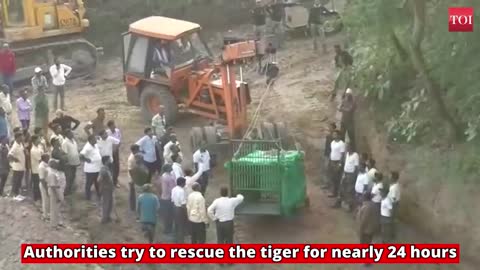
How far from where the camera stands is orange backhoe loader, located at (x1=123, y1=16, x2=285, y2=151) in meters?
17.3

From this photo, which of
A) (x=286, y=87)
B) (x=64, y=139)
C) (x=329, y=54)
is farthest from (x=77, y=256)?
(x=329, y=54)

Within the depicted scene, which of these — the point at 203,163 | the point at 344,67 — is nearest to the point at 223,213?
the point at 203,163

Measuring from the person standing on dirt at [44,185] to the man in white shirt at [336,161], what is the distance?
16.4 feet

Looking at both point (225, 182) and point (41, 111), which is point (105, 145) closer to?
point (41, 111)

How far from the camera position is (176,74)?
1803cm

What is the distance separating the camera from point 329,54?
2344 centimetres

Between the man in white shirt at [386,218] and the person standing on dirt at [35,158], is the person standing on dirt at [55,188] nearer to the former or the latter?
the person standing on dirt at [35,158]

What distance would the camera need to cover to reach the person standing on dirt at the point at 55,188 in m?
13.0

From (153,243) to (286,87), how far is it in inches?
336

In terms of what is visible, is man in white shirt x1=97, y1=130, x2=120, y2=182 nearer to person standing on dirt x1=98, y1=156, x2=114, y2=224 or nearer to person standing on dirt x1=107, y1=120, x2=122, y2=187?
person standing on dirt x1=107, y1=120, x2=122, y2=187

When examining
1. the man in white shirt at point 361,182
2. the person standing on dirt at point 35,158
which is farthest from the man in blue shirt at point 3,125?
the man in white shirt at point 361,182

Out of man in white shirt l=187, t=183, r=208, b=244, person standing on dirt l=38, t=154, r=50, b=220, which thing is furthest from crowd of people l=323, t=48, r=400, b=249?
person standing on dirt l=38, t=154, r=50, b=220

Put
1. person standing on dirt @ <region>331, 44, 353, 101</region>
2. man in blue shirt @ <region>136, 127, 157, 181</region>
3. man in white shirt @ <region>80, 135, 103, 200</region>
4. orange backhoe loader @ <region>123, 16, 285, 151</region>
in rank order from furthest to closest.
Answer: person standing on dirt @ <region>331, 44, 353, 101</region> < orange backhoe loader @ <region>123, 16, 285, 151</region> < man in blue shirt @ <region>136, 127, 157, 181</region> < man in white shirt @ <region>80, 135, 103, 200</region>

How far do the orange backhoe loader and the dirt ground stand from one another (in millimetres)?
750
